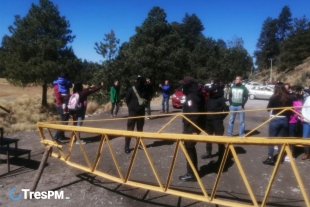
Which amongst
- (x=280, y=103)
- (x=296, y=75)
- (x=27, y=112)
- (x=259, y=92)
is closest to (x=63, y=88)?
(x=280, y=103)

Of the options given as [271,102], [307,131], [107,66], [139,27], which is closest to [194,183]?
[271,102]

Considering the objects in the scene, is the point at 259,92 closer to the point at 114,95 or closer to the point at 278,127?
the point at 114,95

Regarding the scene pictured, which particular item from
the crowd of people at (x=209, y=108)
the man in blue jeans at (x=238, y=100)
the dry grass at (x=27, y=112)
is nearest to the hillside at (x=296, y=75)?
the man in blue jeans at (x=238, y=100)

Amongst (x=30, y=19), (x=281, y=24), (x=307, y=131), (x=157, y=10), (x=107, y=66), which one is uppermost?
(x=281, y=24)

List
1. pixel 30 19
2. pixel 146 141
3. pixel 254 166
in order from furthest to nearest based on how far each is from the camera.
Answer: pixel 30 19 < pixel 146 141 < pixel 254 166

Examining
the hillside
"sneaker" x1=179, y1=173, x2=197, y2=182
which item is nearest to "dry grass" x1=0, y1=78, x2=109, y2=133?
"sneaker" x1=179, y1=173, x2=197, y2=182

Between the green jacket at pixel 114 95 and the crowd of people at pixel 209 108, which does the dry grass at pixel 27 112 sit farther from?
the crowd of people at pixel 209 108

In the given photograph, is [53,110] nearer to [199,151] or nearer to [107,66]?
[107,66]

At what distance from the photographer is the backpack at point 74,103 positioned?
7348 mm

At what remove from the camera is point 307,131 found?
254 inches

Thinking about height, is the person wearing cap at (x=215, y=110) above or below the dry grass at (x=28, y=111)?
above

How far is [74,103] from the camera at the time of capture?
7.35m

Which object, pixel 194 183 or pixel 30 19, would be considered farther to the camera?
pixel 30 19

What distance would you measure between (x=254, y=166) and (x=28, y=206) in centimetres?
432
